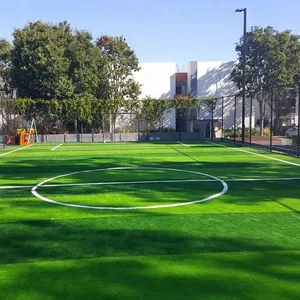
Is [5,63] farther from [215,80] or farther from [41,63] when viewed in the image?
[215,80]

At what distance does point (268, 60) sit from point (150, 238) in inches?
1388

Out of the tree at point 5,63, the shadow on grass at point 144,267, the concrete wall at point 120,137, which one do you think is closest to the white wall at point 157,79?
the concrete wall at point 120,137

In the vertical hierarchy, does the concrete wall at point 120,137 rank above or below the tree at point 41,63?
below

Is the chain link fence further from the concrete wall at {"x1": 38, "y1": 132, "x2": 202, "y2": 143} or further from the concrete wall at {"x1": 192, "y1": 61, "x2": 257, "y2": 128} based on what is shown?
the concrete wall at {"x1": 192, "y1": 61, "x2": 257, "y2": 128}

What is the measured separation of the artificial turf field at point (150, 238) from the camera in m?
4.32

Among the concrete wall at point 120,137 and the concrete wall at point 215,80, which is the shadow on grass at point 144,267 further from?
the concrete wall at point 215,80

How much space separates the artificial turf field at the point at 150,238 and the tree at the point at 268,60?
91.9 feet

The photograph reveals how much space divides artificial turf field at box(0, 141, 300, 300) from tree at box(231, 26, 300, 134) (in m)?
28.0

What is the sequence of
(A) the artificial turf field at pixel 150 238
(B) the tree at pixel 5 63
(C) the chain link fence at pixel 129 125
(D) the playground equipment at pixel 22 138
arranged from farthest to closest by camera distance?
1. (B) the tree at pixel 5 63
2. (C) the chain link fence at pixel 129 125
3. (D) the playground equipment at pixel 22 138
4. (A) the artificial turf field at pixel 150 238

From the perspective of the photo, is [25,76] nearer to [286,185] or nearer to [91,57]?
[91,57]

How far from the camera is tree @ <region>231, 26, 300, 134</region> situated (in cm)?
3728

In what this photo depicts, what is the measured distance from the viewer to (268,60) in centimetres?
3778

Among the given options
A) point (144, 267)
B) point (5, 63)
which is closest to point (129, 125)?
point (5, 63)

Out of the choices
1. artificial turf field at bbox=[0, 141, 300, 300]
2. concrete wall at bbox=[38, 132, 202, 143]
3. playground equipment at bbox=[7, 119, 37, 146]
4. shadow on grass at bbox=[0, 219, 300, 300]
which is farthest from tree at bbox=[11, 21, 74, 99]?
shadow on grass at bbox=[0, 219, 300, 300]
